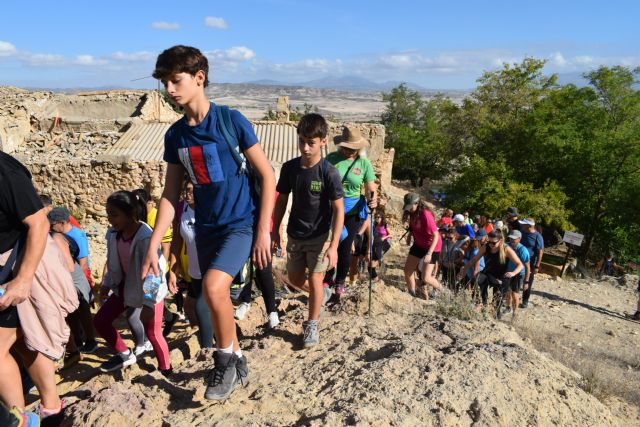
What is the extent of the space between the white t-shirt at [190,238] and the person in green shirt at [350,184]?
1.38m

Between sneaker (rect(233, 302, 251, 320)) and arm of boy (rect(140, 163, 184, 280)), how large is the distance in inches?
74.0

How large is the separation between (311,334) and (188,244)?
133 cm

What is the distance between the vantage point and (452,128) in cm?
2789

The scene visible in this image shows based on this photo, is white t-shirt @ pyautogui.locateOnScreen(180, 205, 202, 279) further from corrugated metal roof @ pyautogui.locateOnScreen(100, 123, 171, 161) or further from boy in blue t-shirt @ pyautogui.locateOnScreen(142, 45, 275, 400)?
corrugated metal roof @ pyautogui.locateOnScreen(100, 123, 171, 161)

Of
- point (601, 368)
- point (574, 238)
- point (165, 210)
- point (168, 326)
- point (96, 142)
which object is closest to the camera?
point (165, 210)

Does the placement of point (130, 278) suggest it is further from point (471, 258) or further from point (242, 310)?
point (471, 258)

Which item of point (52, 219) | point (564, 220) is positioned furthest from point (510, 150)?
point (52, 219)

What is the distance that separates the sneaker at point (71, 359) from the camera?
4.47 m

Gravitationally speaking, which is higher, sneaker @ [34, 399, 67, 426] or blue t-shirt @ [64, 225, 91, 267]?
blue t-shirt @ [64, 225, 91, 267]

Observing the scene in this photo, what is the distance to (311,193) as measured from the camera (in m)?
3.61

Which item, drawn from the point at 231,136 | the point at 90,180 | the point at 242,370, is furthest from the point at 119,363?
the point at 90,180

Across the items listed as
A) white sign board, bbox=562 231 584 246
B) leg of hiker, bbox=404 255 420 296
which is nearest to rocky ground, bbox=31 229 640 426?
leg of hiker, bbox=404 255 420 296

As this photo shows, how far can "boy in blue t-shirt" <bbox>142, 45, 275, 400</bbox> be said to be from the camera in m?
2.62

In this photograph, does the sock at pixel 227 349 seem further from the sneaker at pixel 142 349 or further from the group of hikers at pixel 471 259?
the group of hikers at pixel 471 259
